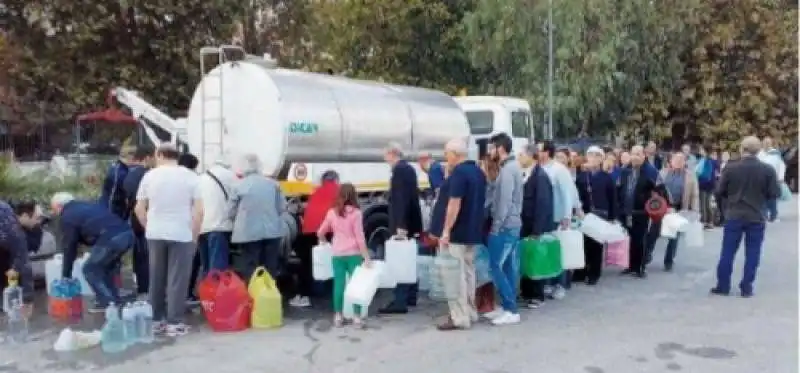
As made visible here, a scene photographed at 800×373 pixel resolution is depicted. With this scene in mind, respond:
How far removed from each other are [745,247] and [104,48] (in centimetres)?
1583

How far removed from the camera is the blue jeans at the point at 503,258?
7.35m

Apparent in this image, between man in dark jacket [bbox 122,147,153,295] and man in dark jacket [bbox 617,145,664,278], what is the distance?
5.33 m

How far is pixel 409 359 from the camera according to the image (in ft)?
20.7

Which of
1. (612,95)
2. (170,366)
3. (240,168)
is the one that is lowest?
(170,366)

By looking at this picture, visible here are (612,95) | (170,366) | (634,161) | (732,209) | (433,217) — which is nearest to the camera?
(170,366)

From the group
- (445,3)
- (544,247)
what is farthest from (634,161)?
(445,3)

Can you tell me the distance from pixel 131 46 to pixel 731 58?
820 inches

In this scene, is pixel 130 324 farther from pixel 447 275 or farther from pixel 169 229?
pixel 447 275

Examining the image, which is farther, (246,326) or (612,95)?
(612,95)

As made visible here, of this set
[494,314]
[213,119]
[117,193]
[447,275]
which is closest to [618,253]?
[494,314]

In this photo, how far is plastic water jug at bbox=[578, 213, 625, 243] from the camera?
913 cm

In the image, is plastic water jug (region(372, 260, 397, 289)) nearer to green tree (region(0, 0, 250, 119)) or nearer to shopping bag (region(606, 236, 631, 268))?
shopping bag (region(606, 236, 631, 268))

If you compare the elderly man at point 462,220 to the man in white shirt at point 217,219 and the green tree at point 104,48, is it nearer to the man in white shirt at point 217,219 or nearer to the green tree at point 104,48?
the man in white shirt at point 217,219

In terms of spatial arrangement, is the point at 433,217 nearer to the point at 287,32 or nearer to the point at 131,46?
the point at 131,46
